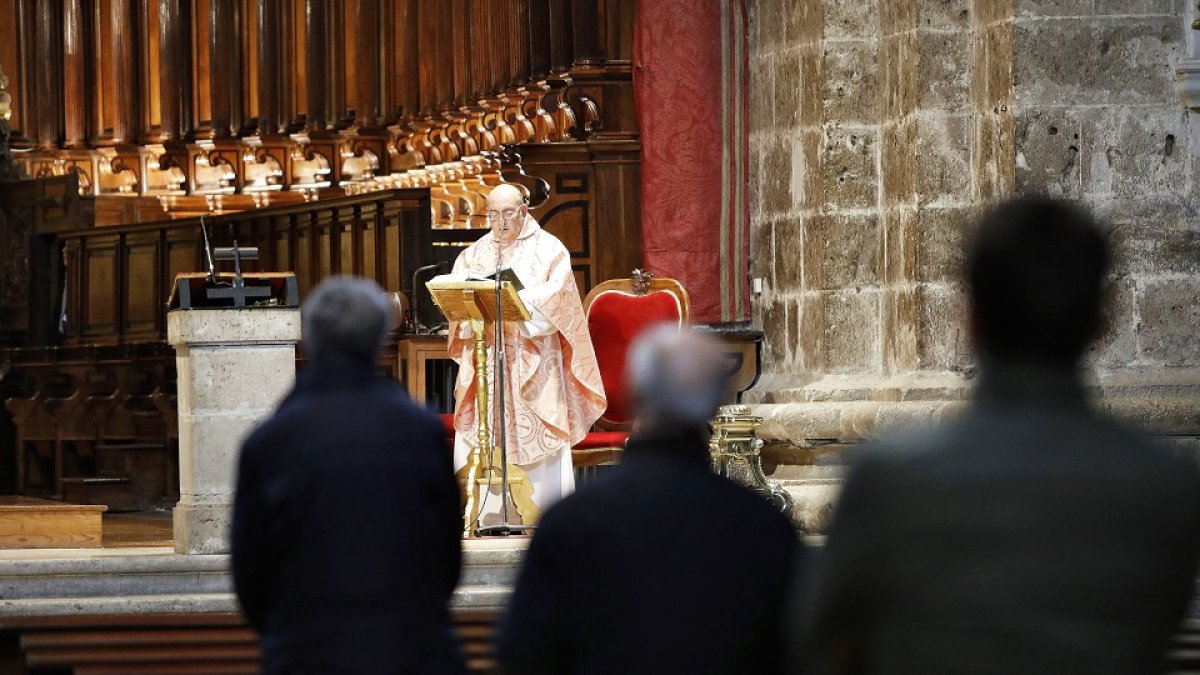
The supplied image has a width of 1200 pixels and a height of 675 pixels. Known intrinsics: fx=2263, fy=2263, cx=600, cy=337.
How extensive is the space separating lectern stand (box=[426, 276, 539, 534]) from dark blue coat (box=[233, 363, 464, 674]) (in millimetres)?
4754

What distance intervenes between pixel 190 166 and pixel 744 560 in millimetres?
14708

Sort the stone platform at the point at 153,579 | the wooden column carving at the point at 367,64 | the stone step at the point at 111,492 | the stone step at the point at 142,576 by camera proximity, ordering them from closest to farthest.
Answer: the stone platform at the point at 153,579 < the stone step at the point at 142,576 < the stone step at the point at 111,492 < the wooden column carving at the point at 367,64

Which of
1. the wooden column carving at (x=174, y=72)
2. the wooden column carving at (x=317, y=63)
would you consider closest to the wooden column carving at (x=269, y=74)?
the wooden column carving at (x=317, y=63)

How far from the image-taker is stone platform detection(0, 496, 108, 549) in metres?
9.09

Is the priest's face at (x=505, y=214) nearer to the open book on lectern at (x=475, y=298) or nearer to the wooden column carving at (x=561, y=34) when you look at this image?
the open book on lectern at (x=475, y=298)

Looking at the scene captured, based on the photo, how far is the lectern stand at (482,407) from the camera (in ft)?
28.1

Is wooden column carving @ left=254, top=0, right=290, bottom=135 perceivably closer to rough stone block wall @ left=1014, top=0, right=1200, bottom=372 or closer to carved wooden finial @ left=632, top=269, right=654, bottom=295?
carved wooden finial @ left=632, top=269, right=654, bottom=295

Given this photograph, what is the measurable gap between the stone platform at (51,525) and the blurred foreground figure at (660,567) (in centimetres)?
650

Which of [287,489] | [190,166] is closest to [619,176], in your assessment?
[190,166]

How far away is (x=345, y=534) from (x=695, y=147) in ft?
24.8

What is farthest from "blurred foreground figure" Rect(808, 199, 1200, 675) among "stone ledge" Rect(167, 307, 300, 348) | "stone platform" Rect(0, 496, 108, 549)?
"stone platform" Rect(0, 496, 108, 549)

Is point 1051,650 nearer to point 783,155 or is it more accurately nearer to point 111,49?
point 783,155

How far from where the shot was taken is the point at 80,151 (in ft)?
57.4

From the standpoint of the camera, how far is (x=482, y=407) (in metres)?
8.86
